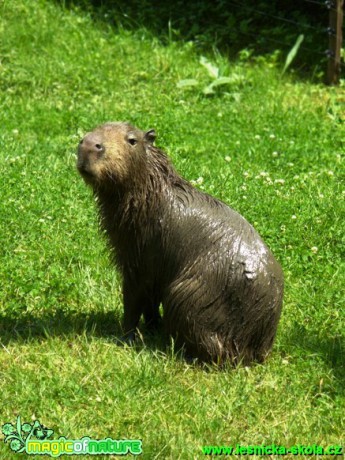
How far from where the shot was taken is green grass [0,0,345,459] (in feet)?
14.6

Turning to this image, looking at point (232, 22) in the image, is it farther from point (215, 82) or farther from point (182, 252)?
point (182, 252)

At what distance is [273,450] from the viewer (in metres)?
4.21

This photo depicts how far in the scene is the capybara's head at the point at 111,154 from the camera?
15.4 ft

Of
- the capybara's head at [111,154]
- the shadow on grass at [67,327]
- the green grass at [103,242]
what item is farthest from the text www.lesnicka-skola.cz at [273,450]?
the capybara's head at [111,154]

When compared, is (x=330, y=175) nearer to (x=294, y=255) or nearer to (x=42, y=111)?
(x=294, y=255)

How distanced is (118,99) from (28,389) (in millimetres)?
4526

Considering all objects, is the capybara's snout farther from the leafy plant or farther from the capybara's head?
the leafy plant

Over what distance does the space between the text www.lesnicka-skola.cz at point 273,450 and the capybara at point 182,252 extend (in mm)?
684

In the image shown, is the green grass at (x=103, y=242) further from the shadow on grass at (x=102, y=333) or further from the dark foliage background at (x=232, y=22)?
the dark foliage background at (x=232, y=22)

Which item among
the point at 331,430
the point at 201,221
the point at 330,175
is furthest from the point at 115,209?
the point at 330,175

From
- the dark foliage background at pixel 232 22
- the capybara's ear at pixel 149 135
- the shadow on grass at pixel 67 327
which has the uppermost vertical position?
Answer: the dark foliage background at pixel 232 22

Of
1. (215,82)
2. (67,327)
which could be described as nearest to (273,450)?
(67,327)

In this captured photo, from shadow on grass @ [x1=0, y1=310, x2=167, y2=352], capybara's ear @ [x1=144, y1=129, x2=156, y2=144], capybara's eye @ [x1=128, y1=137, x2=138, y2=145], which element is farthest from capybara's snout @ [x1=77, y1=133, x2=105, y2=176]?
shadow on grass @ [x1=0, y1=310, x2=167, y2=352]

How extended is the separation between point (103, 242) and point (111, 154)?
1.48 metres
